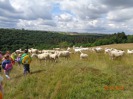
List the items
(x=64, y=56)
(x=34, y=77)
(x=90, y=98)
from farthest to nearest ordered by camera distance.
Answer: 1. (x=64, y=56)
2. (x=34, y=77)
3. (x=90, y=98)

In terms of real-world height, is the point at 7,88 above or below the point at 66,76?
below

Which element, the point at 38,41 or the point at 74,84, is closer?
the point at 74,84

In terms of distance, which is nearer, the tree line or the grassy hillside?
the grassy hillside

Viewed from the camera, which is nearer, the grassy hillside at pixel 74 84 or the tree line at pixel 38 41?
the grassy hillside at pixel 74 84

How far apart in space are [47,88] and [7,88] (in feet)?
9.58

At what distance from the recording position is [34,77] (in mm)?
12648

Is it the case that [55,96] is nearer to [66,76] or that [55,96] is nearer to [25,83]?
[66,76]

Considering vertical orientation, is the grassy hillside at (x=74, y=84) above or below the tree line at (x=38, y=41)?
above

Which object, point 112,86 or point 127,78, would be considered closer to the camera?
point 112,86

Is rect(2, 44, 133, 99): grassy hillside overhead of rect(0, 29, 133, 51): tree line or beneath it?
overhead

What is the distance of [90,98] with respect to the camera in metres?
9.21

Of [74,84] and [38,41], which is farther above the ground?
[74,84]

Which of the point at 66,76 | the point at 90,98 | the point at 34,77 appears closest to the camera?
the point at 90,98

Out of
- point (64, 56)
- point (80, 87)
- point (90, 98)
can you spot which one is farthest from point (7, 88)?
point (64, 56)
